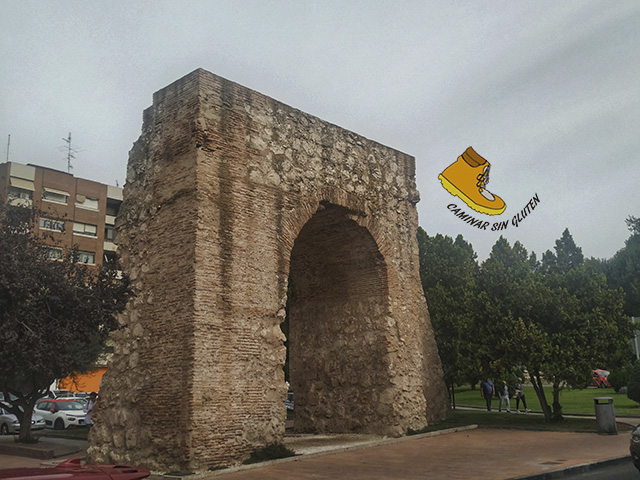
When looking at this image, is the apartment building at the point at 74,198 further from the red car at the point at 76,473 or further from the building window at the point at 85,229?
the red car at the point at 76,473

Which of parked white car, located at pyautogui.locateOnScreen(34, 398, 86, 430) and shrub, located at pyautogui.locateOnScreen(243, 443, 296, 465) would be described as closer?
shrub, located at pyautogui.locateOnScreen(243, 443, 296, 465)

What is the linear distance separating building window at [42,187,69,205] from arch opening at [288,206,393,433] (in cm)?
3053

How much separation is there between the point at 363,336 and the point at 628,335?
256 inches

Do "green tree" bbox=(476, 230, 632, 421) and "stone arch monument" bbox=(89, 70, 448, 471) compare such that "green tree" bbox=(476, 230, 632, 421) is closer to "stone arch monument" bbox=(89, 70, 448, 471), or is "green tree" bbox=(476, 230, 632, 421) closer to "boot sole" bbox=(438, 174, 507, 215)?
"boot sole" bbox=(438, 174, 507, 215)

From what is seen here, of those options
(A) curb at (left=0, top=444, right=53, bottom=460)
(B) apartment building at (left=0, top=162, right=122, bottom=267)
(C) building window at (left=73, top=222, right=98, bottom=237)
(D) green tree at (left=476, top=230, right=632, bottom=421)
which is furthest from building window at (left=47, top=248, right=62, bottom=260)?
(C) building window at (left=73, top=222, right=98, bottom=237)

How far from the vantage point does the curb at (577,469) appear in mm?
7430

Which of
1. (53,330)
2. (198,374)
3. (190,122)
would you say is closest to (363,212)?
(190,122)

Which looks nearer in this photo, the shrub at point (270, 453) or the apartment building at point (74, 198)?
the shrub at point (270, 453)

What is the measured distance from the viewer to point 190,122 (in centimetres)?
985

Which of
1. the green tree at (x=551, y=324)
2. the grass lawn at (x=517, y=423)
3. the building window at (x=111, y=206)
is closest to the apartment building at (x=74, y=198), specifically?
the building window at (x=111, y=206)

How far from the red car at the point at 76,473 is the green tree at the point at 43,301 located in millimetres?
5152

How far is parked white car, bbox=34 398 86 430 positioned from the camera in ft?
64.5

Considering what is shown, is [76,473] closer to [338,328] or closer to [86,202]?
[338,328]

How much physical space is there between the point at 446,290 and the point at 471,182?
348 inches
